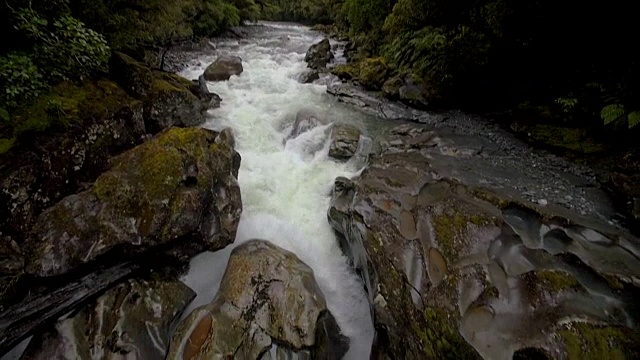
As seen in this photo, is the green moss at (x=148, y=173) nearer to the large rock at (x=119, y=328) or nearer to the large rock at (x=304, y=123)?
the large rock at (x=119, y=328)

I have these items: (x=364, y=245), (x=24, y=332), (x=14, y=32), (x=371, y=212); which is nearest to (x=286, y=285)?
(x=364, y=245)

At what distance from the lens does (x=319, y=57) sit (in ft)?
42.0

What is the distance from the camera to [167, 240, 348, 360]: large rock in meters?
3.18

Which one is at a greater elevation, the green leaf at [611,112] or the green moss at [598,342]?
the green leaf at [611,112]

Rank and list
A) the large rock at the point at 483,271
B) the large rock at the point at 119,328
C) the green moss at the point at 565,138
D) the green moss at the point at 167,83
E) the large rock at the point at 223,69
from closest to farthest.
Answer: the large rock at the point at 483,271 < the large rock at the point at 119,328 < the green moss at the point at 565,138 < the green moss at the point at 167,83 < the large rock at the point at 223,69

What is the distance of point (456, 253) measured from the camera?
3496mm

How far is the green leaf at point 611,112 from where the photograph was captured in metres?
5.29

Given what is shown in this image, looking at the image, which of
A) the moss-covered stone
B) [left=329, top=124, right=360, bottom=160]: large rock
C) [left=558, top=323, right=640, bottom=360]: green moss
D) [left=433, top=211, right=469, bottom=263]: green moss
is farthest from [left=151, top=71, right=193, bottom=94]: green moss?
[left=558, top=323, right=640, bottom=360]: green moss

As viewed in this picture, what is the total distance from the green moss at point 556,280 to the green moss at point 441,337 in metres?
1.05

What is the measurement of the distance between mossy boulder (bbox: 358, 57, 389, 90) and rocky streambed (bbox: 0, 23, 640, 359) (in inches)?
194

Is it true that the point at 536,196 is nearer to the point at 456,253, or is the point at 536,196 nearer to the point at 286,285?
the point at 456,253

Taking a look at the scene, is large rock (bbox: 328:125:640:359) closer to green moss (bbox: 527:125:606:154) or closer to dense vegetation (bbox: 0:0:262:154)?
green moss (bbox: 527:125:606:154)

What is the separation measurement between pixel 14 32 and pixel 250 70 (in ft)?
24.7

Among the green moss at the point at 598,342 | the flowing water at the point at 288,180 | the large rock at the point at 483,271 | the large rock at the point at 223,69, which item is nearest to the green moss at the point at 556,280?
the large rock at the point at 483,271
